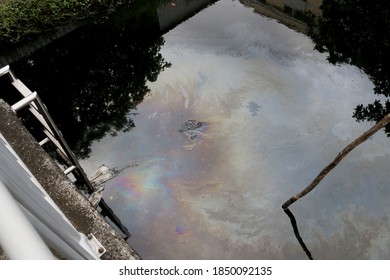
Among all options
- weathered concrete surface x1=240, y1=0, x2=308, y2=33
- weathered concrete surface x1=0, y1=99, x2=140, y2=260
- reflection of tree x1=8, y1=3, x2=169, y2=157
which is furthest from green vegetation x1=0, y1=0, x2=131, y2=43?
weathered concrete surface x1=0, y1=99, x2=140, y2=260

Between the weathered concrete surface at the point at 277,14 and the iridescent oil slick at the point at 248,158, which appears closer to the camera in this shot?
the iridescent oil slick at the point at 248,158

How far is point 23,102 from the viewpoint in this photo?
440 cm

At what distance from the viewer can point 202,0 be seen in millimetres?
10891

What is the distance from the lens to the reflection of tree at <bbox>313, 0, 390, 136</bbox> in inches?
312

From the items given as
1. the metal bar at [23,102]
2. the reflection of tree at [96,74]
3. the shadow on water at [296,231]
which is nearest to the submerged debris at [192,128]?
the reflection of tree at [96,74]

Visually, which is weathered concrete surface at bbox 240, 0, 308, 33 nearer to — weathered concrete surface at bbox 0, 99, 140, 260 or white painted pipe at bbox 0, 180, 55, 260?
weathered concrete surface at bbox 0, 99, 140, 260

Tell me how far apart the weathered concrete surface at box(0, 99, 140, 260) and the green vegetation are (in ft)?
21.7

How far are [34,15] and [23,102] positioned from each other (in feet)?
21.3

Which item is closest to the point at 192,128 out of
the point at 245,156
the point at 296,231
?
the point at 245,156

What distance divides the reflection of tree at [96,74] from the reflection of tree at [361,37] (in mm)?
4532

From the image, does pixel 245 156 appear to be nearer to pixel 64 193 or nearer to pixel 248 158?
pixel 248 158

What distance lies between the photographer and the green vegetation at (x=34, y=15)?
9492mm

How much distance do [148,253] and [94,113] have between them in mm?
3959

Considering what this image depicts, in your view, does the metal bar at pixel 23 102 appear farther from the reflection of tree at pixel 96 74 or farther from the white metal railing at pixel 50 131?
the reflection of tree at pixel 96 74
